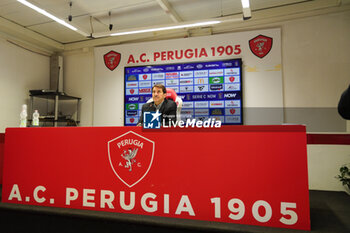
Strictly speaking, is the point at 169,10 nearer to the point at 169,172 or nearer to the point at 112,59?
the point at 112,59

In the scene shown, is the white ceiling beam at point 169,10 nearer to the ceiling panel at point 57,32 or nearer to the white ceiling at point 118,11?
the white ceiling at point 118,11

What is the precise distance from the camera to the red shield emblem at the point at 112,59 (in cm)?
477

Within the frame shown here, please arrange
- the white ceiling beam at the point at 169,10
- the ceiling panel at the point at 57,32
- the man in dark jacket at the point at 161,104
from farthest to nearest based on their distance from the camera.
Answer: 1. the ceiling panel at the point at 57,32
2. the white ceiling beam at the point at 169,10
3. the man in dark jacket at the point at 161,104

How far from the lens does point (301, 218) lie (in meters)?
1.23

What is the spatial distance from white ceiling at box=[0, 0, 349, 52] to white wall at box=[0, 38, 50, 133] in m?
0.41

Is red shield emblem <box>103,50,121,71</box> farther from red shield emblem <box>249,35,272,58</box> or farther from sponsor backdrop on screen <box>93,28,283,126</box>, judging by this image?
red shield emblem <box>249,35,272,58</box>

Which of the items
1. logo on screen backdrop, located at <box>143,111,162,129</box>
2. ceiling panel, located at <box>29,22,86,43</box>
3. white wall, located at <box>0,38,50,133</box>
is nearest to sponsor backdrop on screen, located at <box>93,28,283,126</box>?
ceiling panel, located at <box>29,22,86,43</box>

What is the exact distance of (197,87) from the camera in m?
4.19

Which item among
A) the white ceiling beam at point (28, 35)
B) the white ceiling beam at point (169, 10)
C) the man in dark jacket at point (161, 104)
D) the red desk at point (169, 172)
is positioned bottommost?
the red desk at point (169, 172)

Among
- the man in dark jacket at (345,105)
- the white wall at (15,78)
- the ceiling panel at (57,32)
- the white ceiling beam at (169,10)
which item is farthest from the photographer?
the ceiling panel at (57,32)

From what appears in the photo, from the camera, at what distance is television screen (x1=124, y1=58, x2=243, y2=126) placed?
3.99 metres

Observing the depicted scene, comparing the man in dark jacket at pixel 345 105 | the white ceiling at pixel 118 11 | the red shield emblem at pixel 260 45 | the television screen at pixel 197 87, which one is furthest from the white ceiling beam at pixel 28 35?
the man in dark jacket at pixel 345 105

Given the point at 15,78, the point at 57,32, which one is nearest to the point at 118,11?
the point at 57,32

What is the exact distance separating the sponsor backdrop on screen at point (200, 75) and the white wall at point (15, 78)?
1.26 meters
